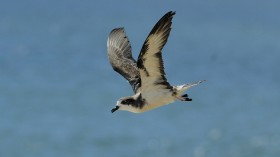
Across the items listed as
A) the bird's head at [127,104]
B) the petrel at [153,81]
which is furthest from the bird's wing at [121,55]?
the bird's head at [127,104]

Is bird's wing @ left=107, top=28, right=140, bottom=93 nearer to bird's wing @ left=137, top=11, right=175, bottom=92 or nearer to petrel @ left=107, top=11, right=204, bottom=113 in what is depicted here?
petrel @ left=107, top=11, right=204, bottom=113

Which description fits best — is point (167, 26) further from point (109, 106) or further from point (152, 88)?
point (109, 106)

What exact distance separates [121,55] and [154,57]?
2126 mm

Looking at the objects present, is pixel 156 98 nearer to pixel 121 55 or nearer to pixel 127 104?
pixel 127 104

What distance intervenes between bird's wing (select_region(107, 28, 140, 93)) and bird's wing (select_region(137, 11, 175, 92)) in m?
1.33

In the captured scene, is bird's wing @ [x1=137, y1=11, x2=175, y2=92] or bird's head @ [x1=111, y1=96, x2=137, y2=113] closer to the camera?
bird's wing @ [x1=137, y1=11, x2=175, y2=92]

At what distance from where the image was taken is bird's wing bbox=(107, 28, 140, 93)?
972cm

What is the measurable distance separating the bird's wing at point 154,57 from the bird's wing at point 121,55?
1330 millimetres

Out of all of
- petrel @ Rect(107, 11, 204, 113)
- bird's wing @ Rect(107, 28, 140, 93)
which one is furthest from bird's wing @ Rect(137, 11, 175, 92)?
bird's wing @ Rect(107, 28, 140, 93)

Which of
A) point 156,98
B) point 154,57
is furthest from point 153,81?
point 154,57

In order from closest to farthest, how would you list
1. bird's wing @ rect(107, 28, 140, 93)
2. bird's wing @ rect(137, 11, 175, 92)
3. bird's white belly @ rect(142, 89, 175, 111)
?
bird's wing @ rect(137, 11, 175, 92) < bird's white belly @ rect(142, 89, 175, 111) < bird's wing @ rect(107, 28, 140, 93)

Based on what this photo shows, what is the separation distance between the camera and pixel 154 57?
8.00 m

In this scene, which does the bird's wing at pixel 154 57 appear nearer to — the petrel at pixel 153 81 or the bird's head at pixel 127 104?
the petrel at pixel 153 81

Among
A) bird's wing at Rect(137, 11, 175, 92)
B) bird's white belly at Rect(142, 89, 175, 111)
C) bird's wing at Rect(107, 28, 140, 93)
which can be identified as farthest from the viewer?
bird's wing at Rect(107, 28, 140, 93)
